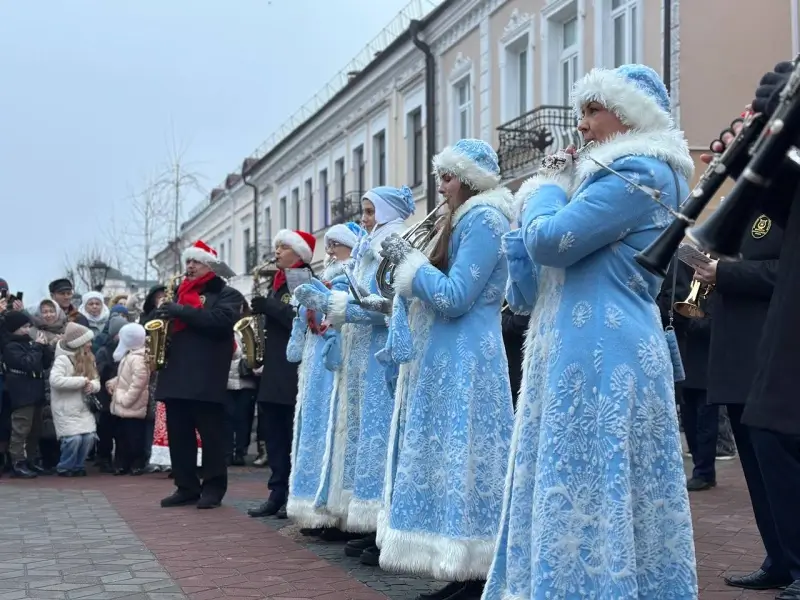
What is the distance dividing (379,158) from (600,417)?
26.0 meters

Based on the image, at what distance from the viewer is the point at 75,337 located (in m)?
11.7

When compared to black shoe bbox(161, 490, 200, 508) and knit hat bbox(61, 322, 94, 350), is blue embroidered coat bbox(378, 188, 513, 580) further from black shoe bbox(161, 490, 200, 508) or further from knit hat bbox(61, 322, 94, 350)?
knit hat bbox(61, 322, 94, 350)

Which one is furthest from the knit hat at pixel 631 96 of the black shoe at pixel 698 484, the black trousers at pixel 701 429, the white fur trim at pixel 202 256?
the black shoe at pixel 698 484

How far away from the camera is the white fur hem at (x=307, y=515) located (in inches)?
263

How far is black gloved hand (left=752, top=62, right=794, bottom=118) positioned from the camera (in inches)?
114

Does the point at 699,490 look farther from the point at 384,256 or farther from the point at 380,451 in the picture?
the point at 384,256

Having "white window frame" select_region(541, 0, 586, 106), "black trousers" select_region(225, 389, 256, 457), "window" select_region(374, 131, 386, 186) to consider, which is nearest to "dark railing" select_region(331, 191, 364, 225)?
"window" select_region(374, 131, 386, 186)

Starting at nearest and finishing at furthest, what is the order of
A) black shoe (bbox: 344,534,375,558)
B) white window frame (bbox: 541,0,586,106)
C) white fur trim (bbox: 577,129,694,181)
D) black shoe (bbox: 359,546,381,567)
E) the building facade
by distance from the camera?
white fur trim (bbox: 577,129,694,181), black shoe (bbox: 359,546,381,567), black shoe (bbox: 344,534,375,558), the building facade, white window frame (bbox: 541,0,586,106)

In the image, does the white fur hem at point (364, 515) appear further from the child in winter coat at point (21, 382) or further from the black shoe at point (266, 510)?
the child in winter coat at point (21, 382)

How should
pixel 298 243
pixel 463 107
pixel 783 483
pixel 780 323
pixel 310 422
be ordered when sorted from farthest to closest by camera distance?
pixel 463 107, pixel 298 243, pixel 310 422, pixel 783 483, pixel 780 323

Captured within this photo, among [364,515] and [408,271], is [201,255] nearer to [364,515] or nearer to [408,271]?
[364,515]

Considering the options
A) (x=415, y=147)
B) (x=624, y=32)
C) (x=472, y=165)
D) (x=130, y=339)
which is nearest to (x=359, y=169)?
(x=415, y=147)

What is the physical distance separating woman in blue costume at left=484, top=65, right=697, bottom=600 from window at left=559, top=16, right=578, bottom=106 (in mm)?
15468

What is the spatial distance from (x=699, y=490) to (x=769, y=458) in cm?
477
